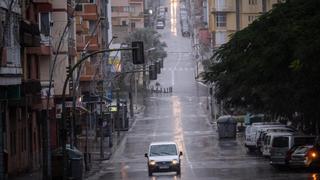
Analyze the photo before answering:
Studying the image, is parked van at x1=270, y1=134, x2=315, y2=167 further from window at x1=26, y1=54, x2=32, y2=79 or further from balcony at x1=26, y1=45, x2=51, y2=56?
window at x1=26, y1=54, x2=32, y2=79

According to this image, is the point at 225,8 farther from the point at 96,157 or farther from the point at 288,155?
the point at 288,155

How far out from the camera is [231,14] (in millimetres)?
137125

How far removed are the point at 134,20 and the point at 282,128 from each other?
120 meters

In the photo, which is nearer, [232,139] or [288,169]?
[288,169]

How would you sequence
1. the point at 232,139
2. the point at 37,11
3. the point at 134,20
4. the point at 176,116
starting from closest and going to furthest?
1. the point at 37,11
2. the point at 232,139
3. the point at 176,116
4. the point at 134,20

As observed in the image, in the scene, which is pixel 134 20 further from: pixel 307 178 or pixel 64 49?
pixel 307 178

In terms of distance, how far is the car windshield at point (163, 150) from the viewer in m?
49.1

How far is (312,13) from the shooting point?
44.1m

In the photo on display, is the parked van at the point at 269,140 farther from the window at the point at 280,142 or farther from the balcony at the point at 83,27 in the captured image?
the balcony at the point at 83,27

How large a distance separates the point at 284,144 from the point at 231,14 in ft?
292

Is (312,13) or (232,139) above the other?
(312,13)

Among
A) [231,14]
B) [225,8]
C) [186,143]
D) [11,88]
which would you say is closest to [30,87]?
[11,88]

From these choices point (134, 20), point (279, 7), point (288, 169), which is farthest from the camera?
point (134, 20)

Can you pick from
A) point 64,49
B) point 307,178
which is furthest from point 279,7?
point 64,49
